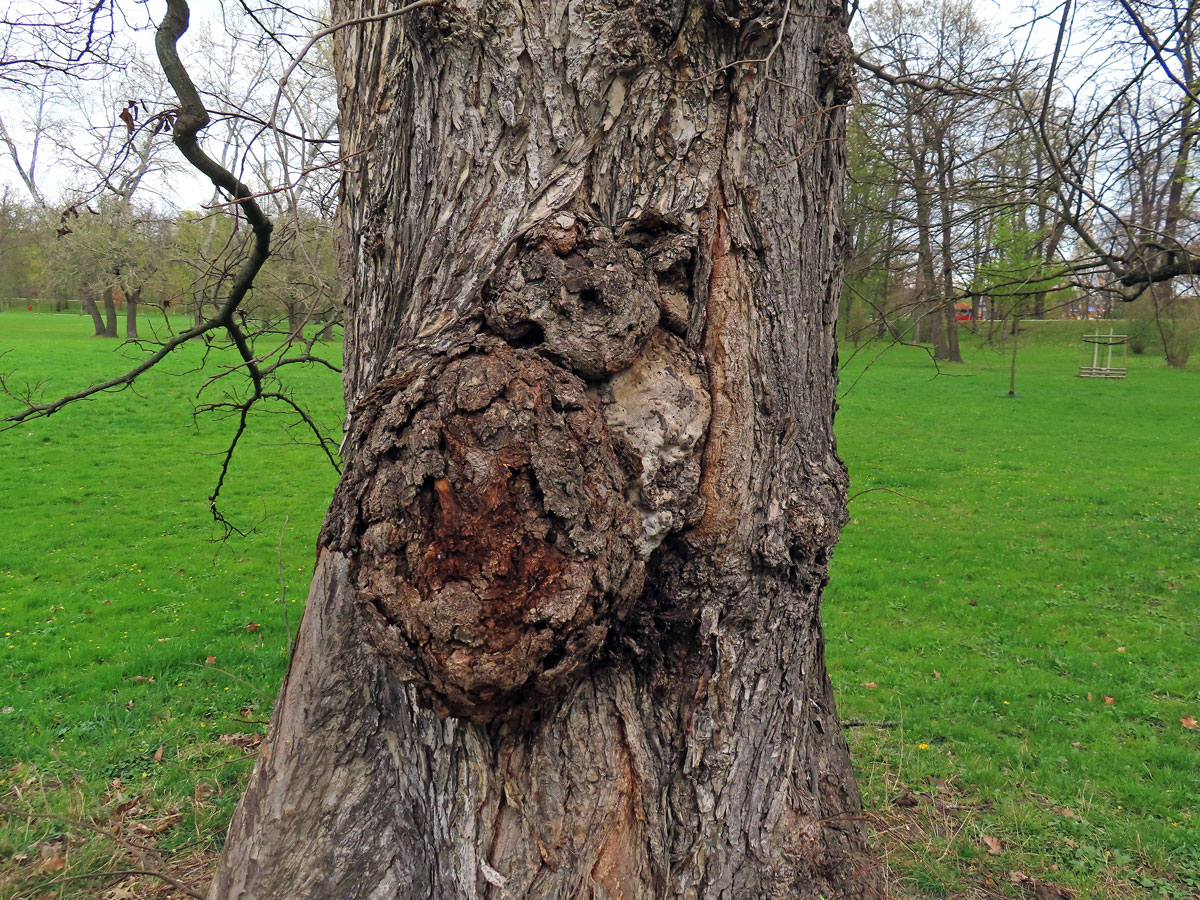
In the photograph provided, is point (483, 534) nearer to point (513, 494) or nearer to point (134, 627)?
point (513, 494)

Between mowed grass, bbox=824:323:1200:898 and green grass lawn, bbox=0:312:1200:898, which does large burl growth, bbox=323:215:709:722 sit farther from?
mowed grass, bbox=824:323:1200:898

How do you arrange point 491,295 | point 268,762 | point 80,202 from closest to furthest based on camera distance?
point 491,295, point 268,762, point 80,202

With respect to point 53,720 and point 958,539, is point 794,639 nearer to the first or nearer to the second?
point 53,720

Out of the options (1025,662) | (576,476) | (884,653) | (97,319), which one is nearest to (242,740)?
(576,476)

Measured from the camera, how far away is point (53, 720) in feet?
15.1

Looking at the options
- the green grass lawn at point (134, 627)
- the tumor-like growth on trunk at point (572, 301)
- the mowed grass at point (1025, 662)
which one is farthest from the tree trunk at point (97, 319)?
the tumor-like growth on trunk at point (572, 301)

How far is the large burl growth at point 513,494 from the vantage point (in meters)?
1.56

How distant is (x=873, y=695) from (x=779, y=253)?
4218mm

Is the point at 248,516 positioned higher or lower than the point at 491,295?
lower

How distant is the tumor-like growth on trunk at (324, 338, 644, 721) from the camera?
1551mm

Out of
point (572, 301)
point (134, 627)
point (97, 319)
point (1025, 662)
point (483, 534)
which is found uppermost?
point (97, 319)

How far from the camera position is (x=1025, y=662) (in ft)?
19.7

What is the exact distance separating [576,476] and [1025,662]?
229 inches

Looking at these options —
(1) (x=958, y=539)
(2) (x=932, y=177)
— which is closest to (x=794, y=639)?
(2) (x=932, y=177)
